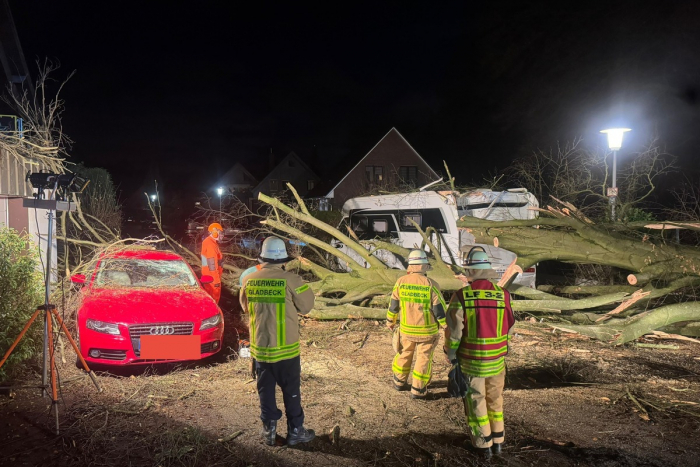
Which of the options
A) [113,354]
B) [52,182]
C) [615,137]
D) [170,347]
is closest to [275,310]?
[170,347]

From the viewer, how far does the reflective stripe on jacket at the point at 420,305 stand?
4.89 metres

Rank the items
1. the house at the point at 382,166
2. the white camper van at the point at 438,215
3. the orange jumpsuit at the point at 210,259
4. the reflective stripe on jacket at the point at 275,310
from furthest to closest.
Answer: the house at the point at 382,166
the white camper van at the point at 438,215
the orange jumpsuit at the point at 210,259
the reflective stripe on jacket at the point at 275,310

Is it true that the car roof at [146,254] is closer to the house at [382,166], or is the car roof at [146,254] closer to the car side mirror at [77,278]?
the car side mirror at [77,278]

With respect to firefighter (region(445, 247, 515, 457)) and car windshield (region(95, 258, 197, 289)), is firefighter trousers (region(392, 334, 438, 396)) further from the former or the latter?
car windshield (region(95, 258, 197, 289))

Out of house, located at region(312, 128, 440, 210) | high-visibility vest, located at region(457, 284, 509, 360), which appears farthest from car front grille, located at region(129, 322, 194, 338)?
house, located at region(312, 128, 440, 210)

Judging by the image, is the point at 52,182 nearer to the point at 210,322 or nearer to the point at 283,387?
the point at 210,322

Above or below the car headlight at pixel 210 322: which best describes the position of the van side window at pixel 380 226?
above

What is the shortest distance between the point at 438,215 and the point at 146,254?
253 inches

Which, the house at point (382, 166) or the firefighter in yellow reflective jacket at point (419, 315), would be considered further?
the house at point (382, 166)

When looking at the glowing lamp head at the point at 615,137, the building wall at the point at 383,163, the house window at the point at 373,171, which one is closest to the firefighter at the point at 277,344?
the glowing lamp head at the point at 615,137

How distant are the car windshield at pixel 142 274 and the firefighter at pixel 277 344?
10.1ft

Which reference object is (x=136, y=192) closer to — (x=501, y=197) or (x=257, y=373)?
(x=501, y=197)

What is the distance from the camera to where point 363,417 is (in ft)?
14.8

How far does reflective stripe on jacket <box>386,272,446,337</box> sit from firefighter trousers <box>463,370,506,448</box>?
1043 mm
